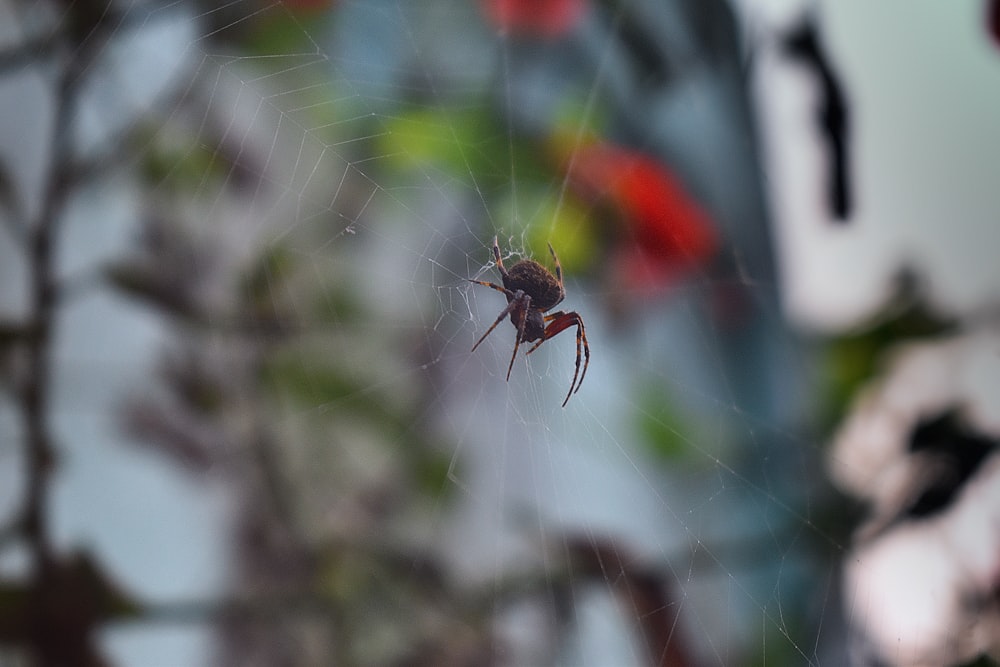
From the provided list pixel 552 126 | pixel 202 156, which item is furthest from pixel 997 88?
pixel 202 156

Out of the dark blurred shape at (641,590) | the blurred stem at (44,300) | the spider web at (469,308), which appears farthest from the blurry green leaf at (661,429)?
the blurred stem at (44,300)

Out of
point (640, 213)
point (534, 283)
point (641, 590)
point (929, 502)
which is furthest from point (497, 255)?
point (929, 502)

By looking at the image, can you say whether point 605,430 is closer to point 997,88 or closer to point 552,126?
point 552,126

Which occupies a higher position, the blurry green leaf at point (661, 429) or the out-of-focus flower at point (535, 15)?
the out-of-focus flower at point (535, 15)

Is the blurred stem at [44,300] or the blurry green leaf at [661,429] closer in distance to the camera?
the blurred stem at [44,300]

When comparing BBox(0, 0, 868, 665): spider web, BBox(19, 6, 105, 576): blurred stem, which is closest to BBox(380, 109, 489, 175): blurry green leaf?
BBox(0, 0, 868, 665): spider web

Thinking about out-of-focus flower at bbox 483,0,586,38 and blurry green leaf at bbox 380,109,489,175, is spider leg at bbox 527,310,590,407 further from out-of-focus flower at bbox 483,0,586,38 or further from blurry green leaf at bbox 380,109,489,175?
out-of-focus flower at bbox 483,0,586,38

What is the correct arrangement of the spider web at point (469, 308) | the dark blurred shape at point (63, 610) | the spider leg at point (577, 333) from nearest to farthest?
1. the dark blurred shape at point (63, 610)
2. the spider web at point (469, 308)
3. the spider leg at point (577, 333)

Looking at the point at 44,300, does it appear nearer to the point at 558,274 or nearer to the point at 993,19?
the point at 558,274

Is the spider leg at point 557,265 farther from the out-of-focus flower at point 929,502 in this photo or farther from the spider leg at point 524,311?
the out-of-focus flower at point 929,502
